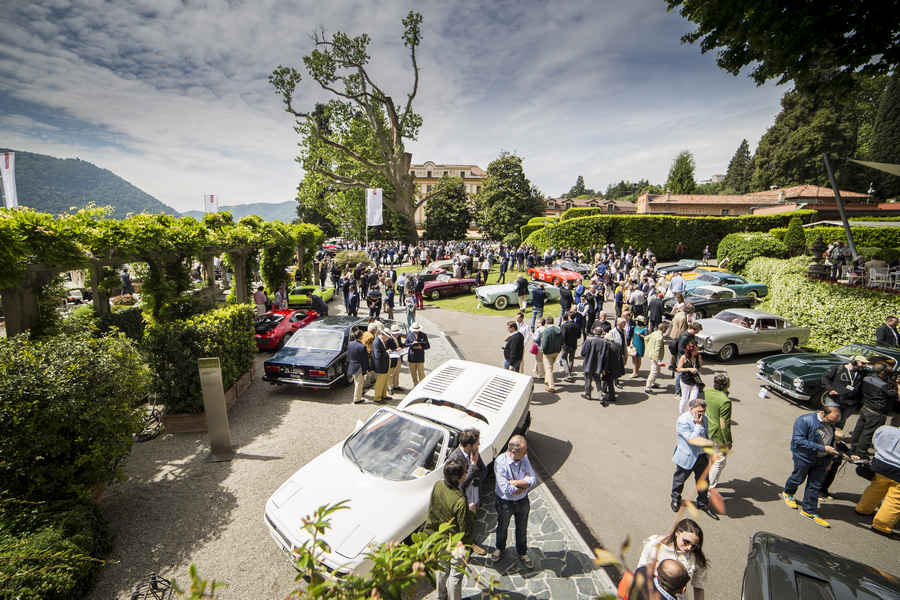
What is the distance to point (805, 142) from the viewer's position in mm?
44219

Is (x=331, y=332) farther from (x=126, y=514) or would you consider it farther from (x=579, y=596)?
(x=579, y=596)

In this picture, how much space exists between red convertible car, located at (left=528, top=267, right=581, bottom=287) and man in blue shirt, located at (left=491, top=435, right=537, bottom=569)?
15068mm

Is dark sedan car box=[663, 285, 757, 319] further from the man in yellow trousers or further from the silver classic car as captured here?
the man in yellow trousers

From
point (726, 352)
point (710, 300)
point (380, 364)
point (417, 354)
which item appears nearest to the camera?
point (380, 364)

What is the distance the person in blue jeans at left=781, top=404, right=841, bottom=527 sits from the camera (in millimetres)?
4840

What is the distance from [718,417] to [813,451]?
A: 116 cm

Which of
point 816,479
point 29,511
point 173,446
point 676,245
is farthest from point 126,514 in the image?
point 676,245

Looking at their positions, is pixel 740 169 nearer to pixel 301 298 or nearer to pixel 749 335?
pixel 749 335

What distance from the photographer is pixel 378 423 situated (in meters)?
5.10

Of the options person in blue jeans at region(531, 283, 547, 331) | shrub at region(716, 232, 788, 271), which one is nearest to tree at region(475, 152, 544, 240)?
shrub at region(716, 232, 788, 271)

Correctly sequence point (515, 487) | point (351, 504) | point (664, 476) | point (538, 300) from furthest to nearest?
point (538, 300)
point (664, 476)
point (351, 504)
point (515, 487)

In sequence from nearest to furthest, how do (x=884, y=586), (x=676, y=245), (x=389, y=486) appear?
(x=884, y=586) < (x=389, y=486) < (x=676, y=245)

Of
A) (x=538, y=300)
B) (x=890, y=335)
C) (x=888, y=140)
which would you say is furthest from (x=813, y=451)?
(x=888, y=140)

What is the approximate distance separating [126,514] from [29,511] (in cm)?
121
